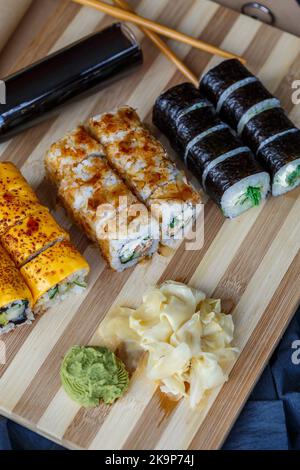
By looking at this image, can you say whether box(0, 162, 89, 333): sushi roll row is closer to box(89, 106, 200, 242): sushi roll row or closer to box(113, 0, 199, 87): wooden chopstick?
box(89, 106, 200, 242): sushi roll row

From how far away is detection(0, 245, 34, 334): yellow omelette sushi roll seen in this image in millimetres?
3443

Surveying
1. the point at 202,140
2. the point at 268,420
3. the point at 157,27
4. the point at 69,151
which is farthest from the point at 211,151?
the point at 268,420

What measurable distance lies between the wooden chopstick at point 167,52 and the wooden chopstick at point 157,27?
0.12 feet

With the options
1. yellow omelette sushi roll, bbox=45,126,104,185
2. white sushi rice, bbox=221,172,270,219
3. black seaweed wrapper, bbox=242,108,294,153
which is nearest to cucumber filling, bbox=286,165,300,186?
white sushi rice, bbox=221,172,270,219

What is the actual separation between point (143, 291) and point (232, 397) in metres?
0.68

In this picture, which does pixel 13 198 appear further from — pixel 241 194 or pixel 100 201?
pixel 241 194

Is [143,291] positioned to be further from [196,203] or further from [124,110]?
[124,110]

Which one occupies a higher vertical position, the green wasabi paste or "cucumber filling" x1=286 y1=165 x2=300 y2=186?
"cucumber filling" x1=286 y1=165 x2=300 y2=186

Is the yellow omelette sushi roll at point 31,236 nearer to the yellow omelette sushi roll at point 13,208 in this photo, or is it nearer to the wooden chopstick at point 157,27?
the yellow omelette sushi roll at point 13,208

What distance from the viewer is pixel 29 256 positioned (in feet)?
11.7

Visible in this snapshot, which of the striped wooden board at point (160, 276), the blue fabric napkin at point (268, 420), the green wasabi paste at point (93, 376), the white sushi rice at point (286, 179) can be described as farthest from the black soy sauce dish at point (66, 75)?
the blue fabric napkin at point (268, 420)

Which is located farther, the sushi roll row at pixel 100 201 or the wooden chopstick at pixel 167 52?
the wooden chopstick at pixel 167 52

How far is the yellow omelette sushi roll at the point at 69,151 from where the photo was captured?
12.3ft

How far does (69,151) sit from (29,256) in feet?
1.87
